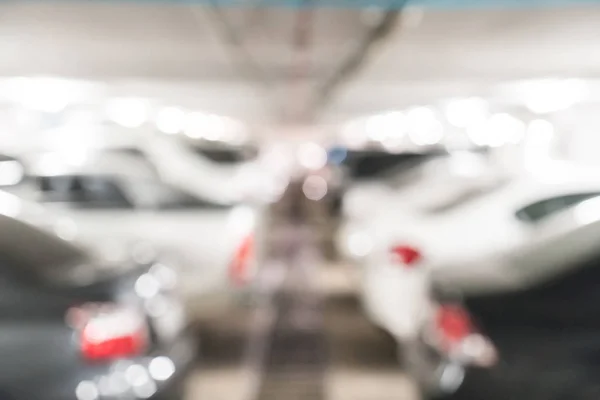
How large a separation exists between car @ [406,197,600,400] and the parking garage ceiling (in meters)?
5.35

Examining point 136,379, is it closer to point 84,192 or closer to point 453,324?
point 453,324

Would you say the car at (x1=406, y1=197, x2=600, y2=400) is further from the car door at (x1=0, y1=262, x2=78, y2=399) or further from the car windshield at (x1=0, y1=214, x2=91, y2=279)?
the car windshield at (x1=0, y1=214, x2=91, y2=279)

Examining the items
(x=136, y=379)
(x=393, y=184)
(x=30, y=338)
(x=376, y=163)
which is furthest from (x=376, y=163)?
(x=30, y=338)

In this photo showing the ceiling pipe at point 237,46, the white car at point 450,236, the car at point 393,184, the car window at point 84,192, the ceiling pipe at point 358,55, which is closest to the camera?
the white car at point 450,236

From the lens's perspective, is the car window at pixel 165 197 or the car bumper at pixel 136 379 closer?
the car bumper at pixel 136 379

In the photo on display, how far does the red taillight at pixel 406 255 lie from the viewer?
17.3 ft

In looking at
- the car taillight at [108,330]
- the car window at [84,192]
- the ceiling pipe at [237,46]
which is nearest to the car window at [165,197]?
the car window at [84,192]

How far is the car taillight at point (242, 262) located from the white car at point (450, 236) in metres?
0.86

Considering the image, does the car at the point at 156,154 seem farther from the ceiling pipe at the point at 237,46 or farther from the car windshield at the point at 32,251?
the car windshield at the point at 32,251

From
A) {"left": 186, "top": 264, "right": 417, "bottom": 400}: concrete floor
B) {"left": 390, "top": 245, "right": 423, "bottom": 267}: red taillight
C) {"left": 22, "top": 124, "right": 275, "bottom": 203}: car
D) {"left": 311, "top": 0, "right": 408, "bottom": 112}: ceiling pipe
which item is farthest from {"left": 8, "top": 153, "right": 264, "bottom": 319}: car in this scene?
{"left": 311, "top": 0, "right": 408, "bottom": 112}: ceiling pipe

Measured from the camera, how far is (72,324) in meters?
3.03

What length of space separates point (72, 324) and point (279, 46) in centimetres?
855

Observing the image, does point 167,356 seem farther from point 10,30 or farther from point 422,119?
point 422,119

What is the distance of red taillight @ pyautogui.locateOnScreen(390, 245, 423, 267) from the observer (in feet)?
17.3
